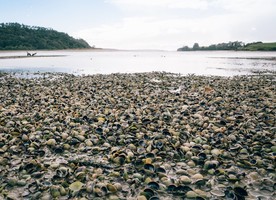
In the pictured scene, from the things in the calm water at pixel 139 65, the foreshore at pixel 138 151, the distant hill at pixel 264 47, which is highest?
the distant hill at pixel 264 47

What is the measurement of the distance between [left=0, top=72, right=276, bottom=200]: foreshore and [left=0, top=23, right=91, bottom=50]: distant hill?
103 meters

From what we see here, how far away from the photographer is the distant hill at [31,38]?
4072 inches

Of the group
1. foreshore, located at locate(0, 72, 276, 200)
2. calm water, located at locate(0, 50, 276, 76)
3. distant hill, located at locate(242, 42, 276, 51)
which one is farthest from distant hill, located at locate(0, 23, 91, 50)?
foreshore, located at locate(0, 72, 276, 200)

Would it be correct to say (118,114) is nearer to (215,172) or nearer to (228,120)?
(228,120)

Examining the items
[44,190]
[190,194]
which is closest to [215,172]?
[190,194]

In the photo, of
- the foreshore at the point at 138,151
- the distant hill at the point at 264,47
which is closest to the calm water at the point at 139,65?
the foreshore at the point at 138,151

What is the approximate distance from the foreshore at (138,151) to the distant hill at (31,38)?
336 feet

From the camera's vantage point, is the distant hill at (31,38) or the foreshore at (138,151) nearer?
the foreshore at (138,151)

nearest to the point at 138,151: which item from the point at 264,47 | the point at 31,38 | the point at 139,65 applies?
the point at 139,65

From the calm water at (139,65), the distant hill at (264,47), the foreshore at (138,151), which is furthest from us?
the distant hill at (264,47)

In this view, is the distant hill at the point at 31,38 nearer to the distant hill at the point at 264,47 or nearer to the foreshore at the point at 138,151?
the distant hill at the point at 264,47

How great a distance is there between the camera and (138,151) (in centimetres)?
565

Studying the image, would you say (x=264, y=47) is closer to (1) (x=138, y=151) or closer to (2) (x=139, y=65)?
(2) (x=139, y=65)

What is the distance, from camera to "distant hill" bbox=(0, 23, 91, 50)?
103 meters
